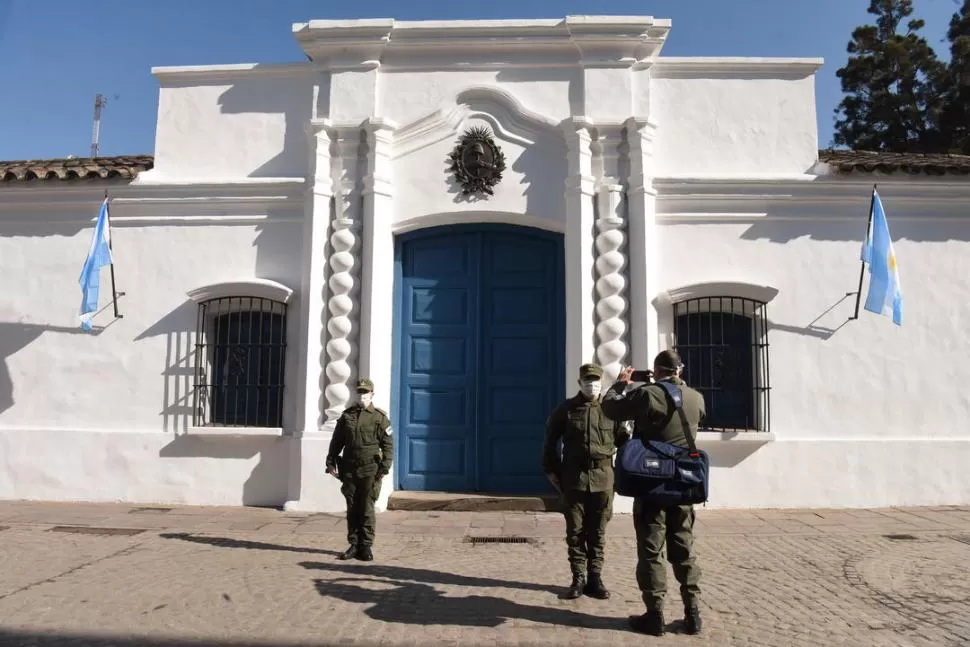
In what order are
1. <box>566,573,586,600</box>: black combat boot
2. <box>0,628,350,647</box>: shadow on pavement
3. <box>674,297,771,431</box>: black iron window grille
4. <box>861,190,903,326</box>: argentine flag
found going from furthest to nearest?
<box>674,297,771,431</box>: black iron window grille → <box>861,190,903,326</box>: argentine flag → <box>566,573,586,600</box>: black combat boot → <box>0,628,350,647</box>: shadow on pavement

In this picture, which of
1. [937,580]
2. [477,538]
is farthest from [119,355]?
[937,580]

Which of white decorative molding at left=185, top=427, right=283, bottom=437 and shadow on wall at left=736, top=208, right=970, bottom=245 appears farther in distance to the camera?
shadow on wall at left=736, top=208, right=970, bottom=245

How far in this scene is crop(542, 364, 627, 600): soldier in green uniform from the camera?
4.88 m

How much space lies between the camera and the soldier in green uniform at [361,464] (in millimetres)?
6088

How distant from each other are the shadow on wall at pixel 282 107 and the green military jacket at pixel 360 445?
3.94m

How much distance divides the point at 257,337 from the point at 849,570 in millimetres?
6689

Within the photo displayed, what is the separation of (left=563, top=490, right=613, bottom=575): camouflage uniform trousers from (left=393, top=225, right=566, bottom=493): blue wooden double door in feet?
11.9

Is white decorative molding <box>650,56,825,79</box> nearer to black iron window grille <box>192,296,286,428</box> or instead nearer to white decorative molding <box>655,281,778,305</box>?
white decorative molding <box>655,281,778,305</box>

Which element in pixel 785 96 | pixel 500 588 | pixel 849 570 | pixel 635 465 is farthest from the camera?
pixel 785 96

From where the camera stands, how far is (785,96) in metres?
9.01

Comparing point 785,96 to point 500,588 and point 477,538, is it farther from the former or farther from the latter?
point 500,588

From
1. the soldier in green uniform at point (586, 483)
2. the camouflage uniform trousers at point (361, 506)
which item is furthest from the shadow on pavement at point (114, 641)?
the camouflage uniform trousers at point (361, 506)

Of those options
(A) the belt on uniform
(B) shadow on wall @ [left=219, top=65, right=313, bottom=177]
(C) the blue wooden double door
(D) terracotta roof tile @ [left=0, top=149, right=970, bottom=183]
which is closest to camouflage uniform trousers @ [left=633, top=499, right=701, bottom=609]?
(A) the belt on uniform

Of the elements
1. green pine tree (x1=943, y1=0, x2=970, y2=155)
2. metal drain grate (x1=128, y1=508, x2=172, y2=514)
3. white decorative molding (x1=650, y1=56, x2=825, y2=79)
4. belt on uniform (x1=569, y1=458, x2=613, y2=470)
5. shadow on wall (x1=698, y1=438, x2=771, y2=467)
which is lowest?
metal drain grate (x1=128, y1=508, x2=172, y2=514)
